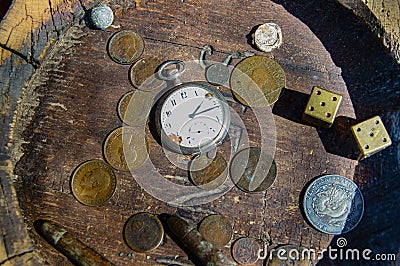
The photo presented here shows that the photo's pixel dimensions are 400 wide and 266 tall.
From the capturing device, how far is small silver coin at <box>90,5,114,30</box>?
2.87m

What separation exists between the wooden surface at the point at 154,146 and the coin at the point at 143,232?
0.04 meters

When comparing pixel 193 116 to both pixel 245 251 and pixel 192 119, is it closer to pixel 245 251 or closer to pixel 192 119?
pixel 192 119

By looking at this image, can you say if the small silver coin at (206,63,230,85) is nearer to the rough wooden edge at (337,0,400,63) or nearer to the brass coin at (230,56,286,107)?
the brass coin at (230,56,286,107)

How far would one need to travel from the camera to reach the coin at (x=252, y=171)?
2.69 metres

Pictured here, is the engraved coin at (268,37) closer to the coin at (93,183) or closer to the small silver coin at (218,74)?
the small silver coin at (218,74)

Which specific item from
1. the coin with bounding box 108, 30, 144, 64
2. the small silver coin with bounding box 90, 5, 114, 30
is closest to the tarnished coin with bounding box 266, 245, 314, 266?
the coin with bounding box 108, 30, 144, 64

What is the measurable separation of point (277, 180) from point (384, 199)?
55 centimetres

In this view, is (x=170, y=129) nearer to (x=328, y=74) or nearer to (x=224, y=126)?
(x=224, y=126)

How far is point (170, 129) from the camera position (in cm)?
269

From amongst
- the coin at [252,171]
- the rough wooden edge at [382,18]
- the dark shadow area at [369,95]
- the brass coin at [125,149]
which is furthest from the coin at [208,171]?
the rough wooden edge at [382,18]

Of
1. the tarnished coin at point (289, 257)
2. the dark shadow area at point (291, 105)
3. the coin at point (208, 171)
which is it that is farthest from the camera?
the dark shadow area at point (291, 105)

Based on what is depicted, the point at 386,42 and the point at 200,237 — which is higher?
the point at 386,42

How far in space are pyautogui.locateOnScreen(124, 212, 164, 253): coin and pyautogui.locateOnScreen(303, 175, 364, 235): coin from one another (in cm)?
75

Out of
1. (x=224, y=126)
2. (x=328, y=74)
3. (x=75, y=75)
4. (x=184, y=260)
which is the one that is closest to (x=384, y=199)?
(x=328, y=74)
